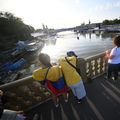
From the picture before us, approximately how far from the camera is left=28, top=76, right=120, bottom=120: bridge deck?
3.46 meters

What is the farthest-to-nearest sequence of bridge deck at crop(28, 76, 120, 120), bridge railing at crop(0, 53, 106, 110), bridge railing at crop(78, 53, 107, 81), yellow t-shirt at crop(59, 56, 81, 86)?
bridge railing at crop(78, 53, 107, 81) → bridge railing at crop(0, 53, 106, 110) → bridge deck at crop(28, 76, 120, 120) → yellow t-shirt at crop(59, 56, 81, 86)

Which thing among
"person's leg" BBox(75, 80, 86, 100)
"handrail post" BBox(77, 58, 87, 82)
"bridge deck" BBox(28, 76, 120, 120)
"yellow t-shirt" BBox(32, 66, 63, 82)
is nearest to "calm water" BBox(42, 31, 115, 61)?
"handrail post" BBox(77, 58, 87, 82)

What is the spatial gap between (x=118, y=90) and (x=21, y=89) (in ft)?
9.60

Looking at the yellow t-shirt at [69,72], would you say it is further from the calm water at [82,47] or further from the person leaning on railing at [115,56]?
the calm water at [82,47]

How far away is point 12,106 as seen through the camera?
3641 millimetres

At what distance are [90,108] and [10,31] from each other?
181 feet

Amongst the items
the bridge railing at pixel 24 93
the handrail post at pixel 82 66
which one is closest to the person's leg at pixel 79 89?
the bridge railing at pixel 24 93

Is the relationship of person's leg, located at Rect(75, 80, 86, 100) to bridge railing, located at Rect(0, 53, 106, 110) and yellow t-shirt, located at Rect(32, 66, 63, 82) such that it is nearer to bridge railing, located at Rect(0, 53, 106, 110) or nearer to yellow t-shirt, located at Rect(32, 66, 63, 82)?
yellow t-shirt, located at Rect(32, 66, 63, 82)

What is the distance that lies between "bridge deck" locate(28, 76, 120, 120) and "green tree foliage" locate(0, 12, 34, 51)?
44429 mm

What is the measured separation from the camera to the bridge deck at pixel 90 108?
136 inches

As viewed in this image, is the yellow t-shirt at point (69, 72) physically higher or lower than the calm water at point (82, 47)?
higher

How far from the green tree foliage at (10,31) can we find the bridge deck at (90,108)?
4443cm

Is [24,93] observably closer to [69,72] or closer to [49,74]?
[49,74]

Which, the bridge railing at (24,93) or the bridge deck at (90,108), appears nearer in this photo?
the bridge deck at (90,108)
